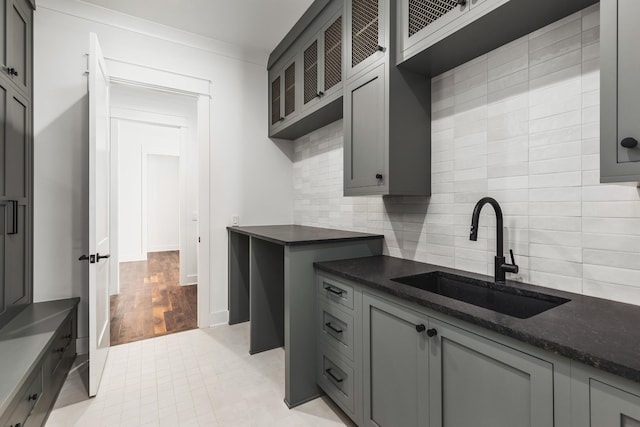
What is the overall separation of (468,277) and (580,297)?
0.43m

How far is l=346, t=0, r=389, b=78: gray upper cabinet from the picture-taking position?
169 cm

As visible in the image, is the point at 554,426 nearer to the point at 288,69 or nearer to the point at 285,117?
the point at 285,117

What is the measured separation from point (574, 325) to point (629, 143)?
539 mm

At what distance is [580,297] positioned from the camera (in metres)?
1.20

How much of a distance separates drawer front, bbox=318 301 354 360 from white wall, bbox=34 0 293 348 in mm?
1630

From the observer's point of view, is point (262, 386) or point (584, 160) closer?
point (584, 160)

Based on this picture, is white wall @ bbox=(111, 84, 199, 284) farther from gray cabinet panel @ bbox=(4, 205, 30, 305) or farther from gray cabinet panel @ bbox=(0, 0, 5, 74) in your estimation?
gray cabinet panel @ bbox=(4, 205, 30, 305)

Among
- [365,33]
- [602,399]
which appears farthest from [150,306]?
[602,399]

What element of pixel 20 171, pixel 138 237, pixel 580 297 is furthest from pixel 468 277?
pixel 138 237

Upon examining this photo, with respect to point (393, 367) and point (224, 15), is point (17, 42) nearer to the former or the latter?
point (224, 15)

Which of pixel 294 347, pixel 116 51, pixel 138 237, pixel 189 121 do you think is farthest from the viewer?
pixel 138 237

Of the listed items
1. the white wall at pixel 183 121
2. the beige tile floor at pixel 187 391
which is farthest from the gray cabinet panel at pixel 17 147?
the white wall at pixel 183 121

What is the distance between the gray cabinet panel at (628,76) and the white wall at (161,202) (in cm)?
781

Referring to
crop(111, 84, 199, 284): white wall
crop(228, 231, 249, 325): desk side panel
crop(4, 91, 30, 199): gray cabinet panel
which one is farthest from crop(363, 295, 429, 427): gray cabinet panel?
crop(111, 84, 199, 284): white wall
